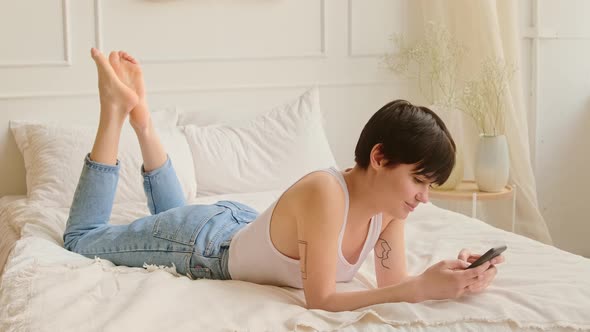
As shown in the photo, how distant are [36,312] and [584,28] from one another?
9.90 ft

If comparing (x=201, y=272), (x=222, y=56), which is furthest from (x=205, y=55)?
(x=201, y=272)

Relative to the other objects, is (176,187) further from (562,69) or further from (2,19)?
(562,69)

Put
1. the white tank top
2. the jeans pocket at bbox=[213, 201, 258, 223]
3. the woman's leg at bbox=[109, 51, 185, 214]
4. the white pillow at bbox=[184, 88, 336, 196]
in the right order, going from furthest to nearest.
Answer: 1. the white pillow at bbox=[184, 88, 336, 196]
2. the woman's leg at bbox=[109, 51, 185, 214]
3. the jeans pocket at bbox=[213, 201, 258, 223]
4. the white tank top

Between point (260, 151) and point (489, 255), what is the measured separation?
4.97 feet

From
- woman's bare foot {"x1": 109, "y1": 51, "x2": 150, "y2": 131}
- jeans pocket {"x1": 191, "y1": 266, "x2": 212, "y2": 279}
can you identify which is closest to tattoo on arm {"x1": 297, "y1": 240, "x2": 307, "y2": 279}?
jeans pocket {"x1": 191, "y1": 266, "x2": 212, "y2": 279}

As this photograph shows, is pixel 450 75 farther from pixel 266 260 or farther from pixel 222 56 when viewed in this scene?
pixel 266 260

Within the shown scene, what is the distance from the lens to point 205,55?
3369 mm

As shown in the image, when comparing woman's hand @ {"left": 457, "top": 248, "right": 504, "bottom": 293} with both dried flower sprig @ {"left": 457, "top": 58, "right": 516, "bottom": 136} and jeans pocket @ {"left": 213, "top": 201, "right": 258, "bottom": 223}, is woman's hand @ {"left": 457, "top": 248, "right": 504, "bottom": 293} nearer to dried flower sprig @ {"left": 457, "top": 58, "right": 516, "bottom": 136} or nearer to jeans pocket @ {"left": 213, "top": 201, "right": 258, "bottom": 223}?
jeans pocket @ {"left": 213, "top": 201, "right": 258, "bottom": 223}

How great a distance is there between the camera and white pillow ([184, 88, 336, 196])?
3.02 m

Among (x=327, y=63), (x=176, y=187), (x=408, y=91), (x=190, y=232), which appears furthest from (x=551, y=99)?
(x=190, y=232)

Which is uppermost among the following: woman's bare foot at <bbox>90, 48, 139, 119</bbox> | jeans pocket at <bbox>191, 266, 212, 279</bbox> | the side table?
woman's bare foot at <bbox>90, 48, 139, 119</bbox>

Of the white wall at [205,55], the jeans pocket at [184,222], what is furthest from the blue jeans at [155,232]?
the white wall at [205,55]

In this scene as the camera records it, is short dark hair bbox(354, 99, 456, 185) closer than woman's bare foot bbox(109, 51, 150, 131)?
Yes

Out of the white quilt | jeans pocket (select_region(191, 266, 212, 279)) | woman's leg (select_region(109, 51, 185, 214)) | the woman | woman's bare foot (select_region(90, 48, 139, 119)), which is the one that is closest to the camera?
the white quilt
